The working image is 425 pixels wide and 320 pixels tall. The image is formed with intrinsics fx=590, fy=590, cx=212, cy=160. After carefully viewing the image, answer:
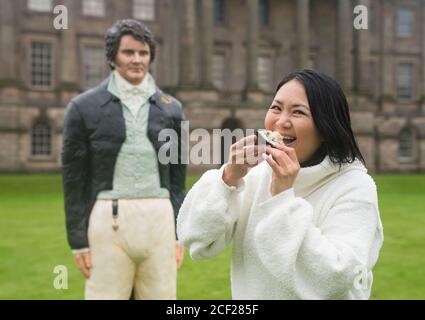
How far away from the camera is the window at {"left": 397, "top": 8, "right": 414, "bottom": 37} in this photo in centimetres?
4600

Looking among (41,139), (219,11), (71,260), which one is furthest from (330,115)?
(219,11)

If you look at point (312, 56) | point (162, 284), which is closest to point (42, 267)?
point (162, 284)

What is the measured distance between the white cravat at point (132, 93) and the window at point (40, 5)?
3400cm

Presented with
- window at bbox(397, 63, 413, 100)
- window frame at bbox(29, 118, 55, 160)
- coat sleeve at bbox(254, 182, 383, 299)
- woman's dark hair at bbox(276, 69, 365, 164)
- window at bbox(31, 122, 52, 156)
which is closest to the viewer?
coat sleeve at bbox(254, 182, 383, 299)

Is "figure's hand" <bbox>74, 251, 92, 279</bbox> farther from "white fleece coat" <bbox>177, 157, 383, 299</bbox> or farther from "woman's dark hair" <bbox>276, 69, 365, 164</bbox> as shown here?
"woman's dark hair" <bbox>276, 69, 365, 164</bbox>

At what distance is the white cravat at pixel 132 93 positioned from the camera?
167 inches

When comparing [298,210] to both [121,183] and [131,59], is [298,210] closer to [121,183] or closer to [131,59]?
[121,183]

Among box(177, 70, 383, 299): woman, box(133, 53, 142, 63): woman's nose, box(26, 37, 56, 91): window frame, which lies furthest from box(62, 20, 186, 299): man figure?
box(26, 37, 56, 91): window frame

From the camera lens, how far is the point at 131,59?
4199 mm

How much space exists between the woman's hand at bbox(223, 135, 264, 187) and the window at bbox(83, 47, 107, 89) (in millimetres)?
35988

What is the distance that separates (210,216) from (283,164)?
1.20 ft

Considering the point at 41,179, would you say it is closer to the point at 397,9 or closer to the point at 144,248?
the point at 144,248

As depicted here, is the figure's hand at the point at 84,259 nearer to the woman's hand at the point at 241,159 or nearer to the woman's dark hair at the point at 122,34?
the woman's dark hair at the point at 122,34

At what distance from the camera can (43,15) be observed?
3597 cm
